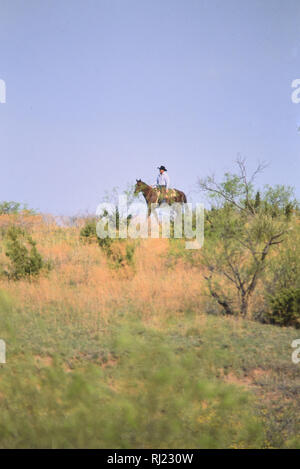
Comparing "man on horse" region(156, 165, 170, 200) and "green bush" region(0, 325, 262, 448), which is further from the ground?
"man on horse" region(156, 165, 170, 200)

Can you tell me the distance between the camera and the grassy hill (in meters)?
3.11

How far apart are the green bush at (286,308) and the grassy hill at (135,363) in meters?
0.54

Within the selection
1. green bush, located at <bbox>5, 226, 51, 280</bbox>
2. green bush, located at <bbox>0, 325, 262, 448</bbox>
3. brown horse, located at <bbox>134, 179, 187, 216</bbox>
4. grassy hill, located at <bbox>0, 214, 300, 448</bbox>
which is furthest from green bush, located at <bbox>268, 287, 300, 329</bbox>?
brown horse, located at <bbox>134, 179, 187, 216</bbox>

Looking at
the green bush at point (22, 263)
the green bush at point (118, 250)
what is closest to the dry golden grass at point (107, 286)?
the green bush at point (118, 250)

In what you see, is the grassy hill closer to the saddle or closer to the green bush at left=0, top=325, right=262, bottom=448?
the green bush at left=0, top=325, right=262, bottom=448

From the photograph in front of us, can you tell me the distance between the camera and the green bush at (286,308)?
8.82 m

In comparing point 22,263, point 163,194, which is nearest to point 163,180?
point 163,194

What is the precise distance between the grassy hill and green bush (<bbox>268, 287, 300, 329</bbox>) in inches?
21.4

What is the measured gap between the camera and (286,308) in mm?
8891

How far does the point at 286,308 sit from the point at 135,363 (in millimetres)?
6192
